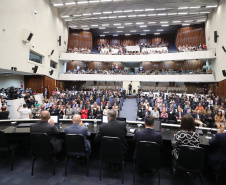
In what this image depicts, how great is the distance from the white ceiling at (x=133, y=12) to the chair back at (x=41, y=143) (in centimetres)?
1250

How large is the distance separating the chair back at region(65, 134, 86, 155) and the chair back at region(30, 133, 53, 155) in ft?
1.10

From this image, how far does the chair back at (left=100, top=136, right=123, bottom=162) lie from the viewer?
246cm

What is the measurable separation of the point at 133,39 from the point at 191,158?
22361 mm

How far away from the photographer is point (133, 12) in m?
14.3

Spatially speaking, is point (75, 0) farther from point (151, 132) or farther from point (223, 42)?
point (151, 132)

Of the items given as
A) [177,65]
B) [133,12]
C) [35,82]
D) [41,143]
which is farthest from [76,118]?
[177,65]

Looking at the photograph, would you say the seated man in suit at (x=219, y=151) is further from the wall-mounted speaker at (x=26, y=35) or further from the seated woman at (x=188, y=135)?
the wall-mounted speaker at (x=26, y=35)

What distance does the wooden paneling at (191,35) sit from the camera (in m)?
17.2

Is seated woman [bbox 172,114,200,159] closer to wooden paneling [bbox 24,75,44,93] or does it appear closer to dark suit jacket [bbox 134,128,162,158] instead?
dark suit jacket [bbox 134,128,162,158]

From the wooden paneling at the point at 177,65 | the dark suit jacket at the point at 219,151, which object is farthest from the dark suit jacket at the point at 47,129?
the wooden paneling at the point at 177,65

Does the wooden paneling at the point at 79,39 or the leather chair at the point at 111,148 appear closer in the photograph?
the leather chair at the point at 111,148

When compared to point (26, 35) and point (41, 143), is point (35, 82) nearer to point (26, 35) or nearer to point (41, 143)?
point (26, 35)

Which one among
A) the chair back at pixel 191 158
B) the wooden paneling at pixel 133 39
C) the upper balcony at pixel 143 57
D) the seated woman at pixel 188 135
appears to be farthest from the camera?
the wooden paneling at pixel 133 39

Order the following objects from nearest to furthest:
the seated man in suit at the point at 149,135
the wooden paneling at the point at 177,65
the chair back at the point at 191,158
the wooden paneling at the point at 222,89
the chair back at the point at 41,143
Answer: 1. the chair back at the point at 191,158
2. the seated man in suit at the point at 149,135
3. the chair back at the point at 41,143
4. the wooden paneling at the point at 222,89
5. the wooden paneling at the point at 177,65
